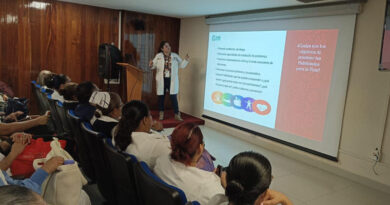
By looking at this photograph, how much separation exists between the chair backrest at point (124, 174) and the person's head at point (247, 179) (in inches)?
23.2

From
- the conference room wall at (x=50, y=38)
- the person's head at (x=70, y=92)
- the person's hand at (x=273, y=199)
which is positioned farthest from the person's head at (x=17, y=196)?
the conference room wall at (x=50, y=38)

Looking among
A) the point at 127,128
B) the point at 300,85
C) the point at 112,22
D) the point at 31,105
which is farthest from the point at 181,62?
the point at 127,128

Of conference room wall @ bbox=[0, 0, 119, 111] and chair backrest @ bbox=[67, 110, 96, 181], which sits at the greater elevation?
conference room wall @ bbox=[0, 0, 119, 111]

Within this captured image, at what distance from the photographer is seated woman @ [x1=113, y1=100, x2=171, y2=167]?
1.82 metres

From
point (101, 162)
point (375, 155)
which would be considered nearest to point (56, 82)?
point (101, 162)

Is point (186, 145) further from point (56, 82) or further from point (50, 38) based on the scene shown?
point (50, 38)

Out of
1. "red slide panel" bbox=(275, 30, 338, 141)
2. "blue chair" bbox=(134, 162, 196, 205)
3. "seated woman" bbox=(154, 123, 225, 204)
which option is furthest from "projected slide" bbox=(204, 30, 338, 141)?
"blue chair" bbox=(134, 162, 196, 205)

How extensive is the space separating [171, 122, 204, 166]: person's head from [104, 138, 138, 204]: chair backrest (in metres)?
0.23

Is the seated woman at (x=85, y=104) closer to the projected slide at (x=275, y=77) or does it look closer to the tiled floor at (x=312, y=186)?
the tiled floor at (x=312, y=186)

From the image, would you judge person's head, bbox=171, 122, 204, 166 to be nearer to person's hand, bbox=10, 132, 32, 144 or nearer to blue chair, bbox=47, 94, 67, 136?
person's hand, bbox=10, 132, 32, 144

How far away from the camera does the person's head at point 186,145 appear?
1475 millimetres

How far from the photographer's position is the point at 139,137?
74.5 inches

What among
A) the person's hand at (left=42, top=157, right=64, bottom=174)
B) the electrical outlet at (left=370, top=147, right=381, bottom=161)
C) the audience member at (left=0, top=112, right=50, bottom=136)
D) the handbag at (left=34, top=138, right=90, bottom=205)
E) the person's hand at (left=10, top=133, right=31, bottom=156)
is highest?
the person's hand at (left=10, top=133, right=31, bottom=156)

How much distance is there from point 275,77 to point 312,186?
1.83 m
